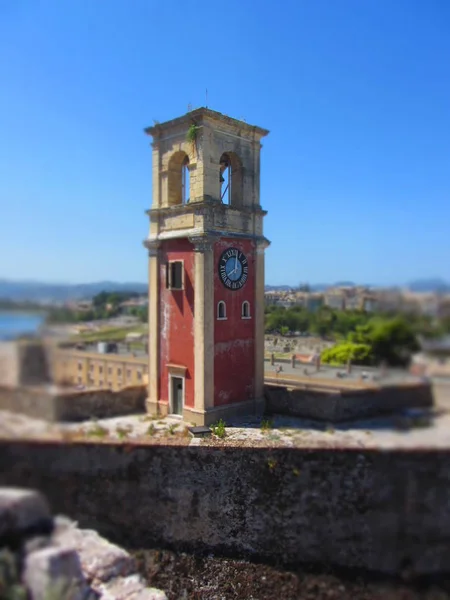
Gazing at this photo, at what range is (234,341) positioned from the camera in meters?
13.5

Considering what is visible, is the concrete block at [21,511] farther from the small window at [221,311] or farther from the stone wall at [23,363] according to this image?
the small window at [221,311]

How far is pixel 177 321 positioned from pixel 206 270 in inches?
75.8

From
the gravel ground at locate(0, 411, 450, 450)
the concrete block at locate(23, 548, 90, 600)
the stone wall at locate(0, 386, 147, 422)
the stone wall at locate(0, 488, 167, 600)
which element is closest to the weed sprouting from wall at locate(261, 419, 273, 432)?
the gravel ground at locate(0, 411, 450, 450)

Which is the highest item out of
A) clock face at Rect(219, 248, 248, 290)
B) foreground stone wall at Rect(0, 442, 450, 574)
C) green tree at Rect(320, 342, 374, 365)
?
clock face at Rect(219, 248, 248, 290)

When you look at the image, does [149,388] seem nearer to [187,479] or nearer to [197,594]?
[187,479]

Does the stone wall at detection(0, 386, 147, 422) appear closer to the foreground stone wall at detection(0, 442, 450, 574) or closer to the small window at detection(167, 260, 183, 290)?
the foreground stone wall at detection(0, 442, 450, 574)

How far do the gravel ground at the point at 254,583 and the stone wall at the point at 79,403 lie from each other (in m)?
4.03

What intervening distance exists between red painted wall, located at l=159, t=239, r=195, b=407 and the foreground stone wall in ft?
7.91

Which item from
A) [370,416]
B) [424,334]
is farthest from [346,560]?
[424,334]

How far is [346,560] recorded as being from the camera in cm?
1055

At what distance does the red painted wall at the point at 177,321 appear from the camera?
509 inches

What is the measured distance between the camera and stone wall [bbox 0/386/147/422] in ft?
15.3

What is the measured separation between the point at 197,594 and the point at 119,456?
3.76 m

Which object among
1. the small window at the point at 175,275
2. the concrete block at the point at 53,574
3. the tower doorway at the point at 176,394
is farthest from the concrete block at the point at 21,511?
the small window at the point at 175,275
